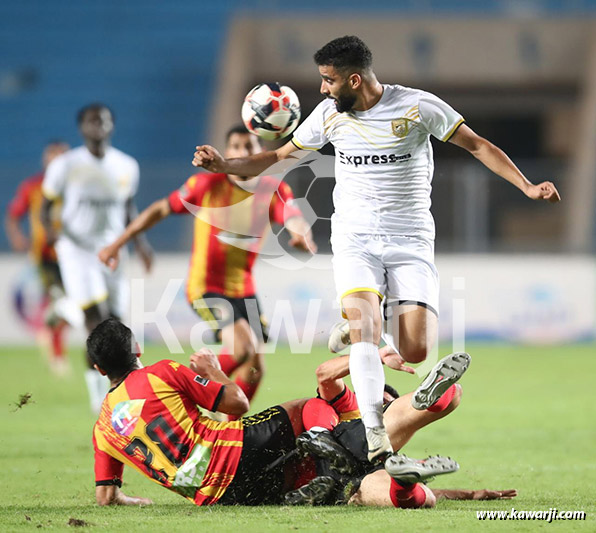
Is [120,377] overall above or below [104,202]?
below

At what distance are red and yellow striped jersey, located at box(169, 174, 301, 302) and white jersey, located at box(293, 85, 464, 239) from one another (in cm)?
189

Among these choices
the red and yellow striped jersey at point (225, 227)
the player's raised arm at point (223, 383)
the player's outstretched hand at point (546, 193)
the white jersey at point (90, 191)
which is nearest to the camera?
the player's raised arm at point (223, 383)

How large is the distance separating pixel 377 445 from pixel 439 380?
16.8 inches

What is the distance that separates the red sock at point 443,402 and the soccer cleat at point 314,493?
60 cm

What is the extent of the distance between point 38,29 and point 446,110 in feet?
56.7

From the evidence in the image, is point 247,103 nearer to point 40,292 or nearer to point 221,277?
point 221,277

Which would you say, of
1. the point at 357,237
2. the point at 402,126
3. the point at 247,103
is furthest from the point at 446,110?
the point at 247,103

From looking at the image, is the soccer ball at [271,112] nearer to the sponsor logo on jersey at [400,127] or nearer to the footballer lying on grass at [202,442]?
the sponsor logo on jersey at [400,127]

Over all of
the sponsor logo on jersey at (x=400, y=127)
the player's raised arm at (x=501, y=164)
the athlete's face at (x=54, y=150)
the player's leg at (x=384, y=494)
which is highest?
the athlete's face at (x=54, y=150)

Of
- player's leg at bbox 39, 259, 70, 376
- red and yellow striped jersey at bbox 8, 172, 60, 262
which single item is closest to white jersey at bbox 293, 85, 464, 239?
player's leg at bbox 39, 259, 70, 376

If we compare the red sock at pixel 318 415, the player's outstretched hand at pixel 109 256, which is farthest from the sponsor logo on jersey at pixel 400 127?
the player's outstretched hand at pixel 109 256

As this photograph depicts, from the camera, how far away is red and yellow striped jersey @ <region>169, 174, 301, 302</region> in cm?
773

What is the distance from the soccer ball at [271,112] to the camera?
645 cm

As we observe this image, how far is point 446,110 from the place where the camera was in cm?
557
